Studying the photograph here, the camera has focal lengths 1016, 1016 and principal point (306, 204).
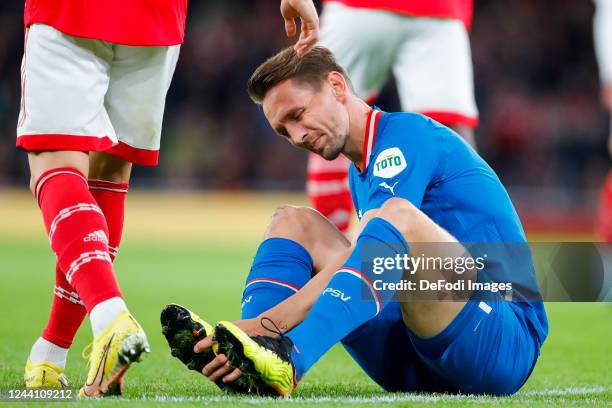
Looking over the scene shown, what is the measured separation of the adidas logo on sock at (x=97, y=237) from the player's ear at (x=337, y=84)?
815 millimetres

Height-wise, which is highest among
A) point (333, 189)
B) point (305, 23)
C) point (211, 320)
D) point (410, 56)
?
point (305, 23)

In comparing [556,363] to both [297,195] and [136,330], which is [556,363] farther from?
[297,195]

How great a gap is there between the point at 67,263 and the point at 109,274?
0.12 meters

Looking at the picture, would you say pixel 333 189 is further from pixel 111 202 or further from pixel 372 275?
pixel 372 275

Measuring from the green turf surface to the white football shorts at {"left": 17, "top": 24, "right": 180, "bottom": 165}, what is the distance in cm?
73

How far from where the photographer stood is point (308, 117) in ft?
9.76

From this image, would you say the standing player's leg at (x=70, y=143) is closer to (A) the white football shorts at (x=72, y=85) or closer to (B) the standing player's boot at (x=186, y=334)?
(A) the white football shorts at (x=72, y=85)

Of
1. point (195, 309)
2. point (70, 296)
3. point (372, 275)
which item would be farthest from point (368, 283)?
point (195, 309)

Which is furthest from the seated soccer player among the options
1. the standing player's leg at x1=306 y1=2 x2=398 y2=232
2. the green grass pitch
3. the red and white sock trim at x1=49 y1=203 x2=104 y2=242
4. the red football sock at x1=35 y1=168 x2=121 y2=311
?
the standing player's leg at x1=306 y1=2 x2=398 y2=232

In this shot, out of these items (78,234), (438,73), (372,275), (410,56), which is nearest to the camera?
(372,275)

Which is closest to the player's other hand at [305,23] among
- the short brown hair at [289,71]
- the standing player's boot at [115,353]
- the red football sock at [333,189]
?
the short brown hair at [289,71]

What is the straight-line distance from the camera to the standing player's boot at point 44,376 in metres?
3.00

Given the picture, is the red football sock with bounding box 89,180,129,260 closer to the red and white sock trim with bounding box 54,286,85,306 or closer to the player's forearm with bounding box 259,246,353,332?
the red and white sock trim with bounding box 54,286,85,306

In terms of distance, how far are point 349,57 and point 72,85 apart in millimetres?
2182
